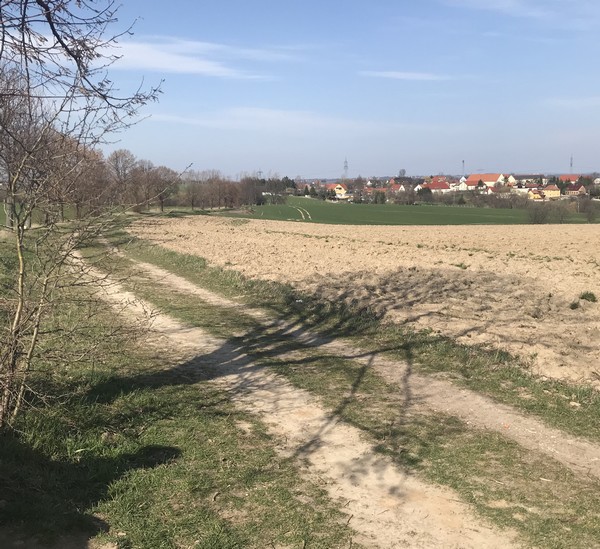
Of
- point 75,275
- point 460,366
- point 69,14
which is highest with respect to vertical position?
point 69,14

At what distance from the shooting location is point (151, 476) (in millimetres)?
4422

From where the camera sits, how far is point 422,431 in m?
5.48

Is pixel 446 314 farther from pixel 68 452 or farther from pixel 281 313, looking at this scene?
pixel 68 452

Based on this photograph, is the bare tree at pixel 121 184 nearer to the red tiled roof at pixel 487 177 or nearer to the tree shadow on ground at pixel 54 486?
the tree shadow on ground at pixel 54 486

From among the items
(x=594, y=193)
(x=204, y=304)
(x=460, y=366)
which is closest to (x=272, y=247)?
(x=204, y=304)

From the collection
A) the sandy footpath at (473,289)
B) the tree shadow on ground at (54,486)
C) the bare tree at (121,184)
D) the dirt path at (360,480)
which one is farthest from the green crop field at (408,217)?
the tree shadow on ground at (54,486)

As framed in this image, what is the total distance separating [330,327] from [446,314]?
8.16 feet

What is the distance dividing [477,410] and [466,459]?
135cm

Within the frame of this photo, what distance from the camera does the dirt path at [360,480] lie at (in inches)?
146

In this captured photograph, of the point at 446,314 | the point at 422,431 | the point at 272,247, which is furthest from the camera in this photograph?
the point at 272,247

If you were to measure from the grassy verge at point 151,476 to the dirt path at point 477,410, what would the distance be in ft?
5.43

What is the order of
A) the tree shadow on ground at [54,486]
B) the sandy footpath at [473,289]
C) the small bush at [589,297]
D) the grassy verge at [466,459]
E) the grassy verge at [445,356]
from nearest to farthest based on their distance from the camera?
1. the tree shadow on ground at [54,486]
2. the grassy verge at [466,459]
3. the grassy verge at [445,356]
4. the sandy footpath at [473,289]
5. the small bush at [589,297]

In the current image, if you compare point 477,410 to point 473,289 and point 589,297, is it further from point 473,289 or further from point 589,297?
point 589,297

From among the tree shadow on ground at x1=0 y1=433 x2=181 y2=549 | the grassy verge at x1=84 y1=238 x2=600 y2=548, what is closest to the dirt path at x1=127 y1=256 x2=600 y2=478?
the grassy verge at x1=84 y1=238 x2=600 y2=548
